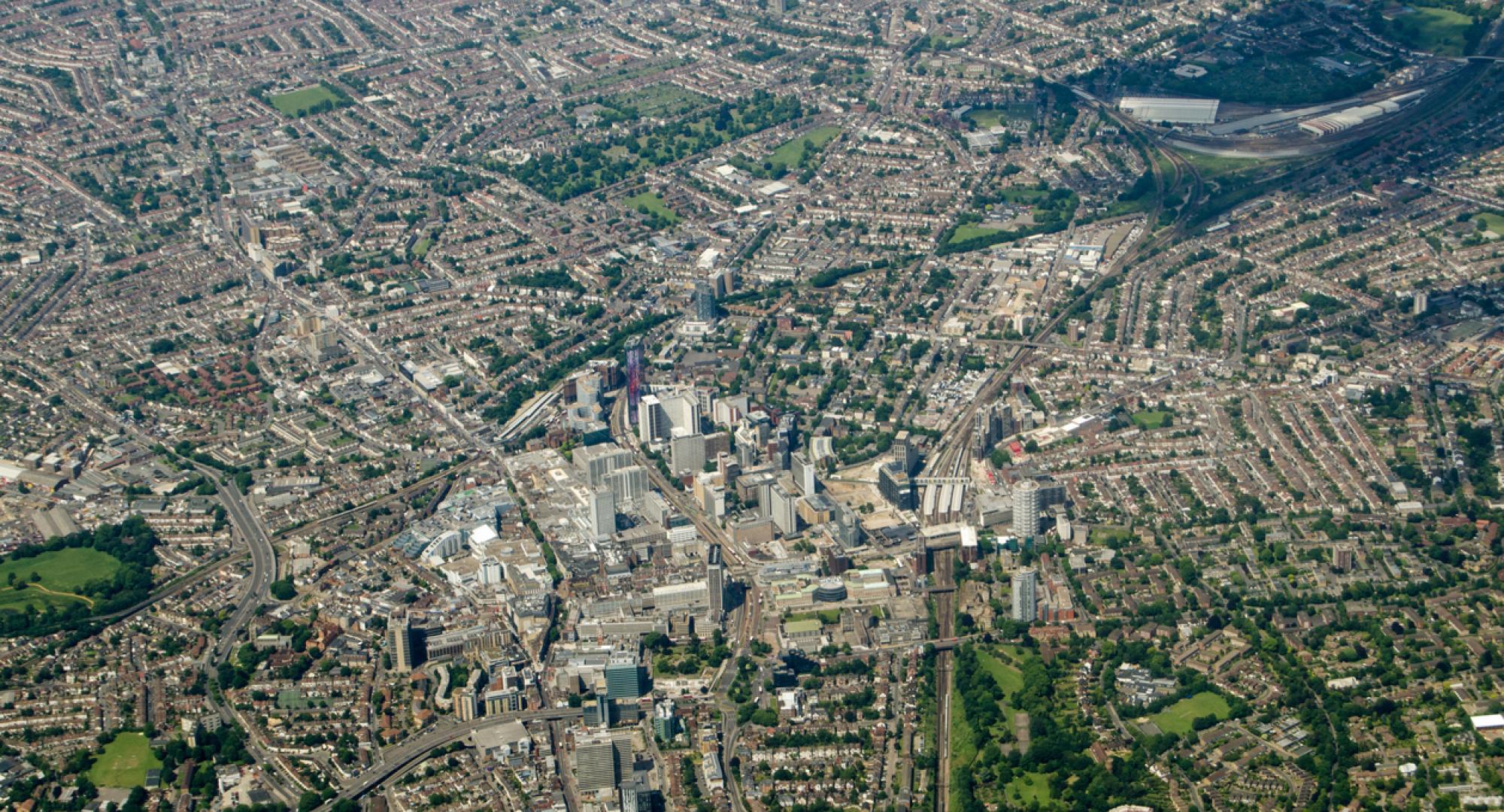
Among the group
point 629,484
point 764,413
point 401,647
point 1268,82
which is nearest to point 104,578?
point 401,647

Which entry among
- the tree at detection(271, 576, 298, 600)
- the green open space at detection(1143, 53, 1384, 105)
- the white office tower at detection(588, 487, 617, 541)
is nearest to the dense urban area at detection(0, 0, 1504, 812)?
the tree at detection(271, 576, 298, 600)

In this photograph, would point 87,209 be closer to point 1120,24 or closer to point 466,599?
point 466,599

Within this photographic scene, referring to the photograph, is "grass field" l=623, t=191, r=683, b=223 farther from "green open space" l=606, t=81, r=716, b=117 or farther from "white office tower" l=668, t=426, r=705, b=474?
"white office tower" l=668, t=426, r=705, b=474

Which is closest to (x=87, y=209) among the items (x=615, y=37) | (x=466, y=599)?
(x=615, y=37)

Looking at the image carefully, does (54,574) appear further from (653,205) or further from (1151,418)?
(653,205)

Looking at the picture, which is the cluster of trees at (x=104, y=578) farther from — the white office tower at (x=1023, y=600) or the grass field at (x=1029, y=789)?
the grass field at (x=1029, y=789)
